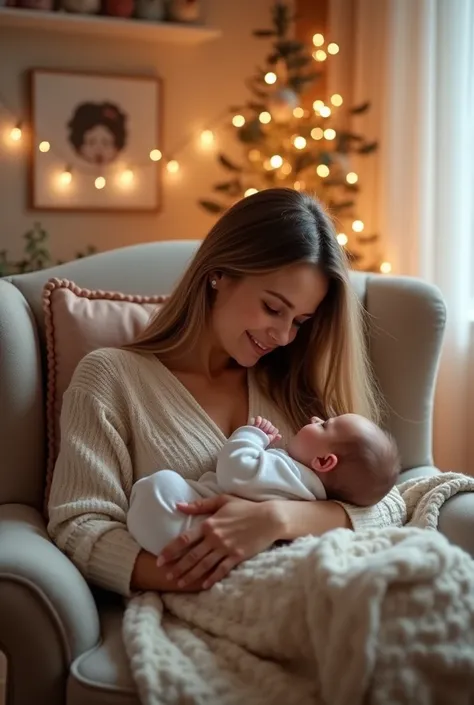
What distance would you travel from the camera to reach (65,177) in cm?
344

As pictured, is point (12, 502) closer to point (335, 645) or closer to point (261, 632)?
point (261, 632)

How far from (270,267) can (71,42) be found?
6.55 ft

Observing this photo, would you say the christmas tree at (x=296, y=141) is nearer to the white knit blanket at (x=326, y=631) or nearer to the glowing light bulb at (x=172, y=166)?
the glowing light bulb at (x=172, y=166)

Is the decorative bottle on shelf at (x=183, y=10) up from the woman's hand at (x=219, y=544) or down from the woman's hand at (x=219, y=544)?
up

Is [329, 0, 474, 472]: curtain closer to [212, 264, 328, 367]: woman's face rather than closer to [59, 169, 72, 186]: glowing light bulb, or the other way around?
[59, 169, 72, 186]: glowing light bulb

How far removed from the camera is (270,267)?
1781 mm

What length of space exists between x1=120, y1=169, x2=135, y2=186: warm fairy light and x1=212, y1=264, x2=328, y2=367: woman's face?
1.78 metres

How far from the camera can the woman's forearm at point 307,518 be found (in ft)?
5.26

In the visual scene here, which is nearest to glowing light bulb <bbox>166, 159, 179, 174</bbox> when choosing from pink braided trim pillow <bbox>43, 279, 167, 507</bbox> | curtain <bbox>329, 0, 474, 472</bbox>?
curtain <bbox>329, 0, 474, 472</bbox>

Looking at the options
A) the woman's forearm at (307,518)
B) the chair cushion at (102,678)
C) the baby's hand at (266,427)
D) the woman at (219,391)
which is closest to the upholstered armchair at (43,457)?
the chair cushion at (102,678)

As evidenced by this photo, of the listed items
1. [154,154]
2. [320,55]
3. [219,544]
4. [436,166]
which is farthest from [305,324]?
[154,154]

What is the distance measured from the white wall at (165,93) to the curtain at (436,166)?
60cm

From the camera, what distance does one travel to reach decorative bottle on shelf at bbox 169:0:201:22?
11.2 ft

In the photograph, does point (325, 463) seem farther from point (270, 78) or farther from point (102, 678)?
point (270, 78)
